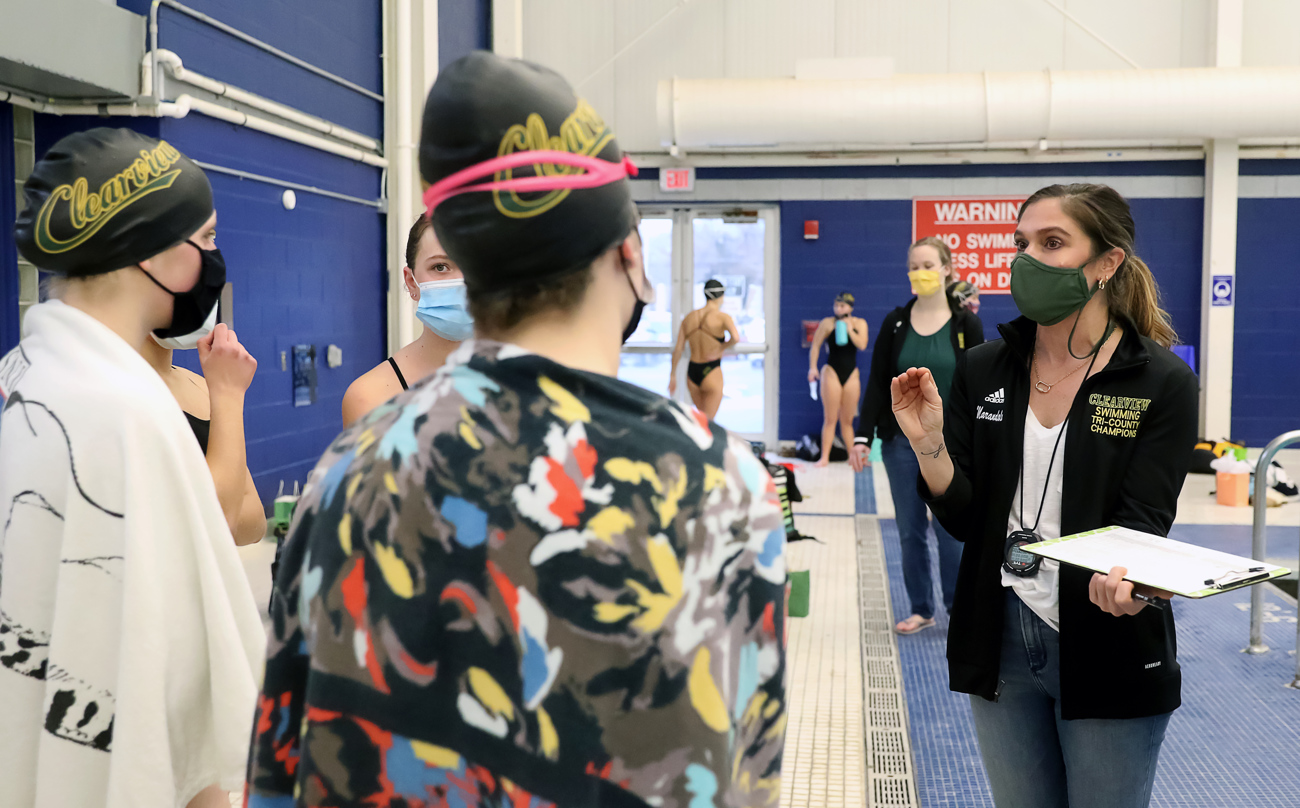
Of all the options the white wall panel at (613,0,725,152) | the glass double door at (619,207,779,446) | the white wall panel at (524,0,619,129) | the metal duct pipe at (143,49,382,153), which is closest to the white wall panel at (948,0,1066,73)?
the white wall panel at (613,0,725,152)

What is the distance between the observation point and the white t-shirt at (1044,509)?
5.83 feet

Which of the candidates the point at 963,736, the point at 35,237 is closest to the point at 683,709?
the point at 35,237

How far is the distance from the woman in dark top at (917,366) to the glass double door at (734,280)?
6.30 metres

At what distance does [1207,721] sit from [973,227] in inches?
306

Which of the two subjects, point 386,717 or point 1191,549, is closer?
point 386,717

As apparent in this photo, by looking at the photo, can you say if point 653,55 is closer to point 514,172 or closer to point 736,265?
point 736,265

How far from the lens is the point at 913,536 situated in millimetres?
4445

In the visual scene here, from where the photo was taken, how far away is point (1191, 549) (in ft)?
5.32

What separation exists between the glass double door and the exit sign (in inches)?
12.9

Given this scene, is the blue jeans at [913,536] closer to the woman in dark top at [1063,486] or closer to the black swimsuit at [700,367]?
the woman in dark top at [1063,486]

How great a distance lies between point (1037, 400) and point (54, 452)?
5.32 feet

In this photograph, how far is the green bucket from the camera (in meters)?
4.57

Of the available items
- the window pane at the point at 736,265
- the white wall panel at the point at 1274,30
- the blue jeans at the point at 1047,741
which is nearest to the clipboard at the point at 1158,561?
the blue jeans at the point at 1047,741

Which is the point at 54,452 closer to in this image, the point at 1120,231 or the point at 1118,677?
the point at 1118,677
